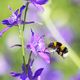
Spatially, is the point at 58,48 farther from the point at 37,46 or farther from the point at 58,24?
the point at 58,24

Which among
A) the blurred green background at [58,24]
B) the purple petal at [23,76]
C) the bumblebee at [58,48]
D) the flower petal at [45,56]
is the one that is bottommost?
the blurred green background at [58,24]

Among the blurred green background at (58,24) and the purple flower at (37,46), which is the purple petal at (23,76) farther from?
the blurred green background at (58,24)

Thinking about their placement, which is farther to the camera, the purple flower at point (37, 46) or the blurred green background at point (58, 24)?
the blurred green background at point (58, 24)

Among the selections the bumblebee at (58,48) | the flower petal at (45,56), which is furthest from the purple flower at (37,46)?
the bumblebee at (58,48)

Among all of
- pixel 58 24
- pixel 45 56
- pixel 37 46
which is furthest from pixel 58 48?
pixel 58 24

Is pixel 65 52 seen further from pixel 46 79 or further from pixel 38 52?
pixel 46 79

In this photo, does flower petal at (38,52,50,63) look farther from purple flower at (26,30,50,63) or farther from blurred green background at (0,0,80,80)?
blurred green background at (0,0,80,80)

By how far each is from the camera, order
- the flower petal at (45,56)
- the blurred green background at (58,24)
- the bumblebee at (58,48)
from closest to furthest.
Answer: the flower petal at (45,56), the bumblebee at (58,48), the blurred green background at (58,24)

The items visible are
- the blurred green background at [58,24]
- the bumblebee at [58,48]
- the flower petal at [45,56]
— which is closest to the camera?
the flower petal at [45,56]
